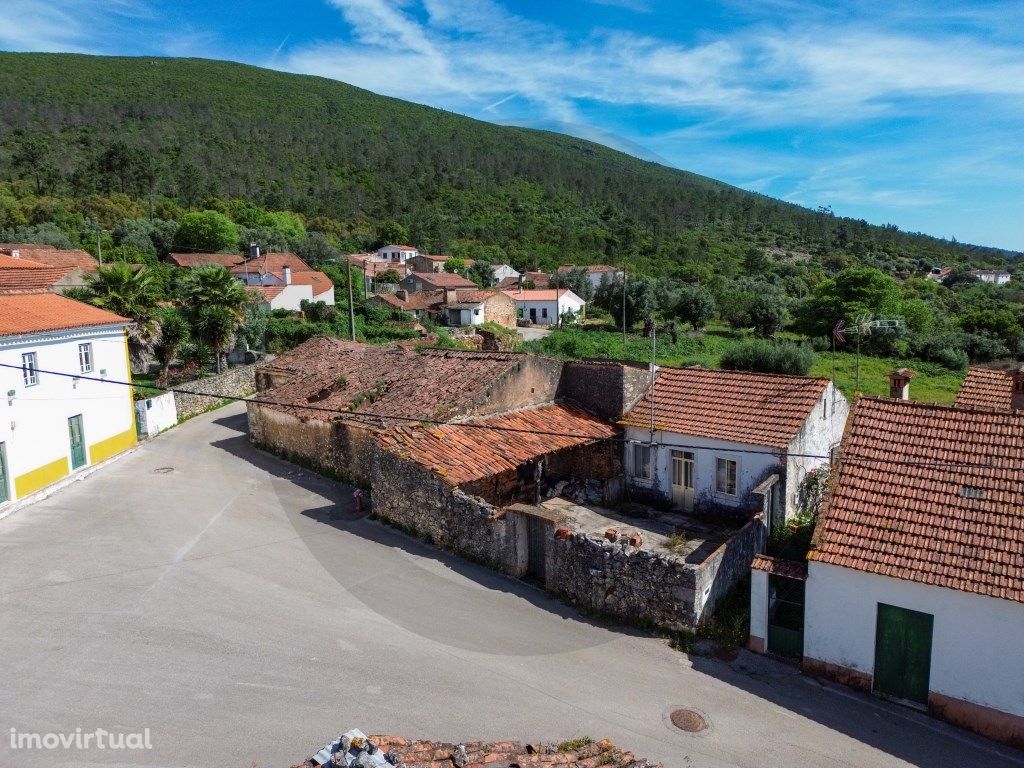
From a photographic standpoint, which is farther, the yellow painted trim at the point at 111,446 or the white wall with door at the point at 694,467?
the yellow painted trim at the point at 111,446

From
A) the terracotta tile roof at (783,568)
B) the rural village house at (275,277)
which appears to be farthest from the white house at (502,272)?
the terracotta tile roof at (783,568)

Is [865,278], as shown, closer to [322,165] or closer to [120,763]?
[120,763]

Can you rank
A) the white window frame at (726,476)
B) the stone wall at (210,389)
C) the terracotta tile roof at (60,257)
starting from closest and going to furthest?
the white window frame at (726,476)
the stone wall at (210,389)
the terracotta tile roof at (60,257)

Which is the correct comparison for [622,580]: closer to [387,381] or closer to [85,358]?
[387,381]

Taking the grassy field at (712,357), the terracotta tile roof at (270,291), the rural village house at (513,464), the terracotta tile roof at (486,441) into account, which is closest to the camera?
the rural village house at (513,464)

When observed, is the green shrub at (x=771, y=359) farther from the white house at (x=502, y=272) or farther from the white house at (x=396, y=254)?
the white house at (x=396, y=254)

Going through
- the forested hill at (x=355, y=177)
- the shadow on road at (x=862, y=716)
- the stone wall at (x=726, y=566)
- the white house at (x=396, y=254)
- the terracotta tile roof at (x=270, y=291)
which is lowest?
the shadow on road at (x=862, y=716)

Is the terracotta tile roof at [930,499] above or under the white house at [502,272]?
under

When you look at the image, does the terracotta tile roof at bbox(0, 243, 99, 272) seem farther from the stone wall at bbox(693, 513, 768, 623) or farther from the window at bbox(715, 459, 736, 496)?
the stone wall at bbox(693, 513, 768, 623)
